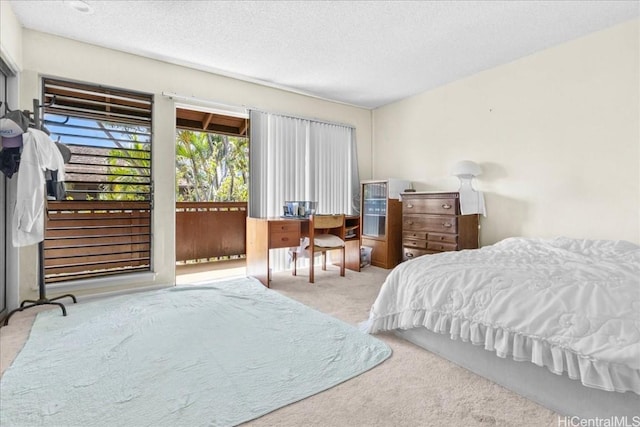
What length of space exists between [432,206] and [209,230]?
3.54 meters

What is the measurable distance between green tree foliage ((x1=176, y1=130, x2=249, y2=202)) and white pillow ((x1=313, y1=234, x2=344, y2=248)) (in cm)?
301

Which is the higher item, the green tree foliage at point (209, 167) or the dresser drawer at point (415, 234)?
the green tree foliage at point (209, 167)

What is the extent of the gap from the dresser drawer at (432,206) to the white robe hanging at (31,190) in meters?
3.72

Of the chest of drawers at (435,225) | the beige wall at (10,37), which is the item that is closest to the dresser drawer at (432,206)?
the chest of drawers at (435,225)

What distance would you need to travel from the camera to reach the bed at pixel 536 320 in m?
1.24

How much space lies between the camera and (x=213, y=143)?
21.1 ft

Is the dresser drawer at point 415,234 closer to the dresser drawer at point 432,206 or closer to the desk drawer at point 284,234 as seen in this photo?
the dresser drawer at point 432,206

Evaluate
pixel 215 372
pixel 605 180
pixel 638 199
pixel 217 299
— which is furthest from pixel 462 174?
pixel 215 372

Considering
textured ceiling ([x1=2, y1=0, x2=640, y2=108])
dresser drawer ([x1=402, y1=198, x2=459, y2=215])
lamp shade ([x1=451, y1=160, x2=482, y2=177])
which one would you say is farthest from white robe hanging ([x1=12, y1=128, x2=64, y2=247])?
lamp shade ([x1=451, y1=160, x2=482, y2=177])

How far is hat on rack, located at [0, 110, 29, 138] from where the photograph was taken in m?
2.33

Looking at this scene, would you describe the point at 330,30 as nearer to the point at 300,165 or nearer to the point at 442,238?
the point at 300,165

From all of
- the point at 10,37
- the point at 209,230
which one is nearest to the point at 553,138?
the point at 209,230

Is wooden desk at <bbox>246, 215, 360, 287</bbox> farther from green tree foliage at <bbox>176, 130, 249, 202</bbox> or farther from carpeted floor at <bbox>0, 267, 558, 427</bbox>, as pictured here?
green tree foliage at <bbox>176, 130, 249, 202</bbox>

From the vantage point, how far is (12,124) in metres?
2.34
